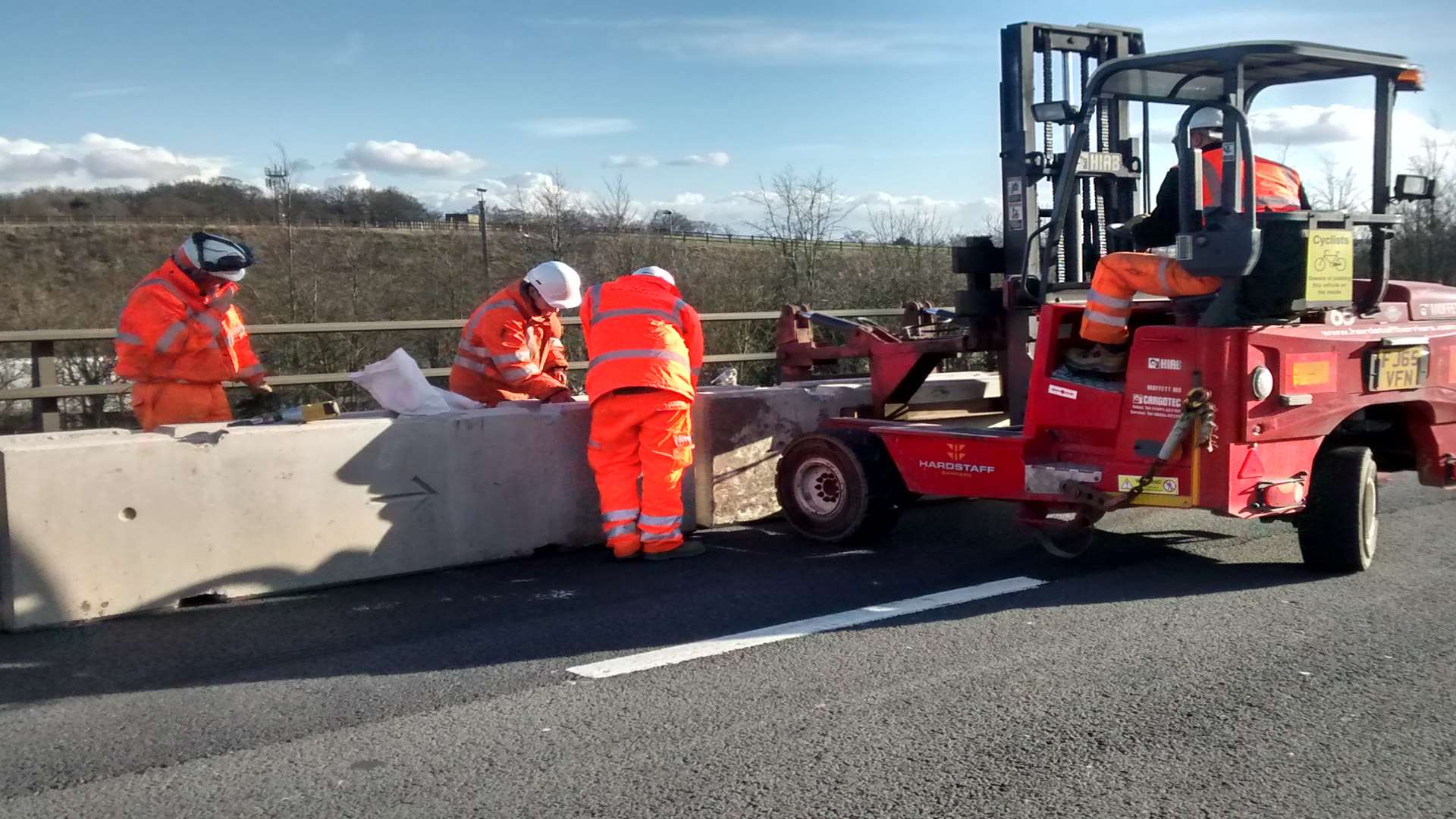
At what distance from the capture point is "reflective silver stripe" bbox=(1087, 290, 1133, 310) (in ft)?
20.1

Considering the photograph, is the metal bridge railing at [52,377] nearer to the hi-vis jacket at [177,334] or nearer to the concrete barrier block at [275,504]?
the hi-vis jacket at [177,334]

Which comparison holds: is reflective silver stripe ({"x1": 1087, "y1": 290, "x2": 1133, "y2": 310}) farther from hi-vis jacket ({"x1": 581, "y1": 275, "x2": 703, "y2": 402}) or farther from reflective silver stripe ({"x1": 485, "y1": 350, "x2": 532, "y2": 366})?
reflective silver stripe ({"x1": 485, "y1": 350, "x2": 532, "y2": 366})

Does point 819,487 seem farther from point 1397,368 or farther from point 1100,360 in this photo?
point 1397,368

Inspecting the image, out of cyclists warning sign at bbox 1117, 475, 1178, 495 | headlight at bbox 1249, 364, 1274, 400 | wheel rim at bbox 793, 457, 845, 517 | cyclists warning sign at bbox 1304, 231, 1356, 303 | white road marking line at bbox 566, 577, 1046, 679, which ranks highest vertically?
cyclists warning sign at bbox 1304, 231, 1356, 303

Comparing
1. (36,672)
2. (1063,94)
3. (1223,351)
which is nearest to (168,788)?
(36,672)

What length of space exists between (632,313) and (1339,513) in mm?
3942

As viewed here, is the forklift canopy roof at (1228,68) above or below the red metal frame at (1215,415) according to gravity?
above

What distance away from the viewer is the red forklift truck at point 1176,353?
5.86 meters

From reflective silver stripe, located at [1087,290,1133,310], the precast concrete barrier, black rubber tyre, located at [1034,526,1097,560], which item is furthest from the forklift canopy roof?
the precast concrete barrier

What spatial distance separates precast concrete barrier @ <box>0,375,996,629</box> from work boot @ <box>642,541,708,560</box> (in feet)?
2.03

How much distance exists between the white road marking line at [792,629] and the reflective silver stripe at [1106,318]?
54.9 inches

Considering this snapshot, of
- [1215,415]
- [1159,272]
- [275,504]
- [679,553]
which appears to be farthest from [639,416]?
[1215,415]

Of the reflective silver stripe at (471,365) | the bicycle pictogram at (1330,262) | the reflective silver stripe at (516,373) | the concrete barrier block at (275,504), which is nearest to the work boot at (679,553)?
the concrete barrier block at (275,504)

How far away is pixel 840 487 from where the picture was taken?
732cm
